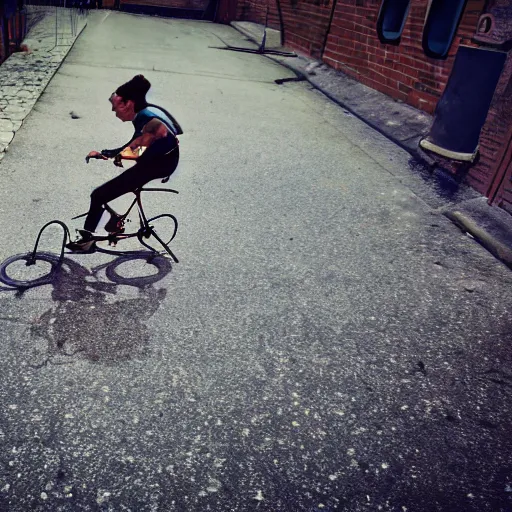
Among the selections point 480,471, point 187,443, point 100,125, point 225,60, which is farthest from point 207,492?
point 225,60

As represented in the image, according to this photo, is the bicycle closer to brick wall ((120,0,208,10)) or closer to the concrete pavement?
the concrete pavement

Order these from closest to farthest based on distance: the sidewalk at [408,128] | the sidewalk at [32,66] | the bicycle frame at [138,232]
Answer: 1. the bicycle frame at [138,232]
2. the sidewalk at [408,128]
3. the sidewalk at [32,66]

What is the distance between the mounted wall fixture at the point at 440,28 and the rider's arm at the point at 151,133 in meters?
6.49

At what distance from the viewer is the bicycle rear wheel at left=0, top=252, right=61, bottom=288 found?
4168 mm

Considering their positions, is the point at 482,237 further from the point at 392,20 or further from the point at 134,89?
the point at 392,20

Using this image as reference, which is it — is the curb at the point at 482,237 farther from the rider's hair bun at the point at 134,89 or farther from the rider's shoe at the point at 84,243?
the rider's shoe at the point at 84,243

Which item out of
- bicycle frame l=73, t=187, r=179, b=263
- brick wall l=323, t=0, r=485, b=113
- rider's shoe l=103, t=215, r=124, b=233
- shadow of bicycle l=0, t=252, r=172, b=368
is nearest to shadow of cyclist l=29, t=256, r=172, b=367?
shadow of bicycle l=0, t=252, r=172, b=368

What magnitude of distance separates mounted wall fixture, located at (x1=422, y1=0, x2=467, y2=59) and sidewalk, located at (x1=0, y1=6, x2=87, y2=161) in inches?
291

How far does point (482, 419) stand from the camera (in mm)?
3469

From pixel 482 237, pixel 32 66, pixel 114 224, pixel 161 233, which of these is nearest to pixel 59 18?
pixel 32 66

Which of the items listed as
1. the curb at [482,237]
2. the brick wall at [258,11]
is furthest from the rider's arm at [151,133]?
the brick wall at [258,11]

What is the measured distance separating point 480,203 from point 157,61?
9.40m

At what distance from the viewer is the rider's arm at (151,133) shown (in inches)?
160

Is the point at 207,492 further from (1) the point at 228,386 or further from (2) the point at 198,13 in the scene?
(2) the point at 198,13
